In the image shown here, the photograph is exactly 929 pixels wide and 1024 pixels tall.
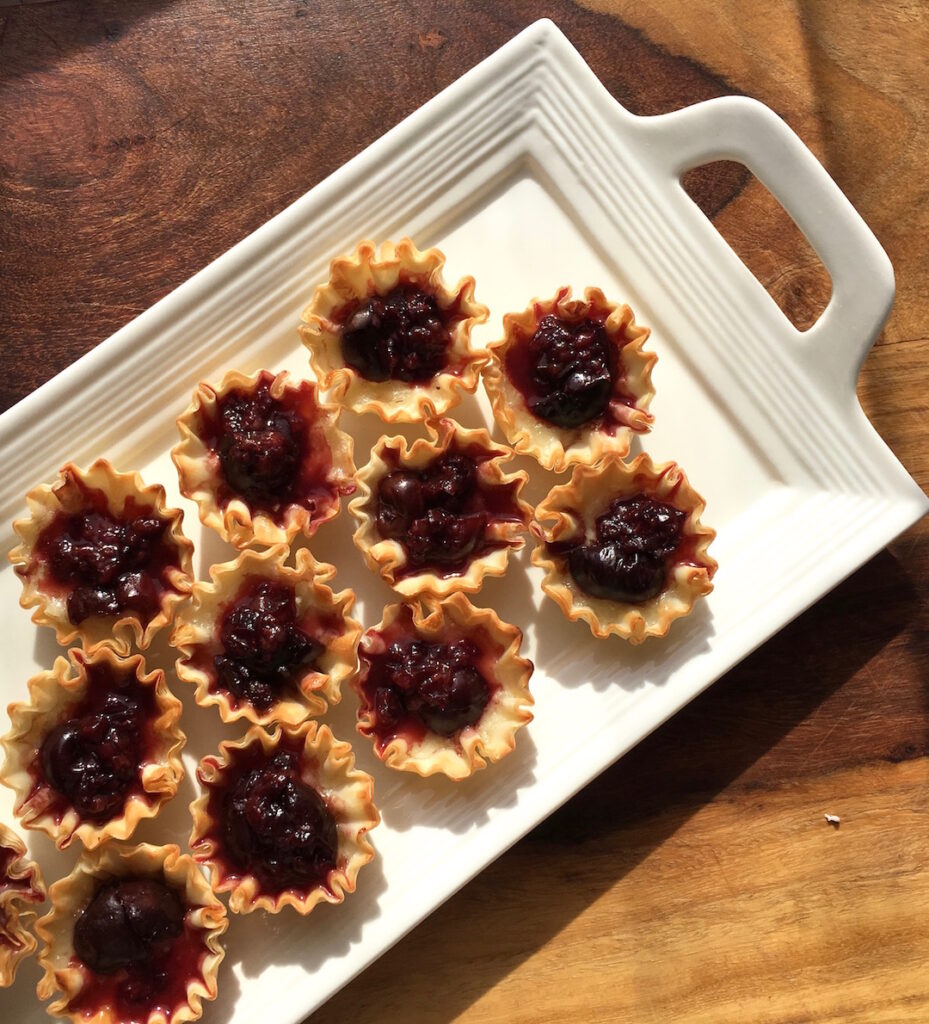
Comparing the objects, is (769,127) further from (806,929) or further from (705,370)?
(806,929)

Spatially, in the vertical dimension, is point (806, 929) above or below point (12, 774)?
below

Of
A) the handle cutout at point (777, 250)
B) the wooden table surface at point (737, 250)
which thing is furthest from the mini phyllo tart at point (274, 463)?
the handle cutout at point (777, 250)

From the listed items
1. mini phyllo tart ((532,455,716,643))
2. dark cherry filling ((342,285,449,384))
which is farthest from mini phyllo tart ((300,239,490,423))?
mini phyllo tart ((532,455,716,643))

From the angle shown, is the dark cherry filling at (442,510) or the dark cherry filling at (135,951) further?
the dark cherry filling at (442,510)

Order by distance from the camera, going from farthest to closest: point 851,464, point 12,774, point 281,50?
point 281,50
point 851,464
point 12,774

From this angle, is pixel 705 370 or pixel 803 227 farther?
pixel 705 370

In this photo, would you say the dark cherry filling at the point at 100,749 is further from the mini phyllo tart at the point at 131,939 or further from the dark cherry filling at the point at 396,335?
the dark cherry filling at the point at 396,335

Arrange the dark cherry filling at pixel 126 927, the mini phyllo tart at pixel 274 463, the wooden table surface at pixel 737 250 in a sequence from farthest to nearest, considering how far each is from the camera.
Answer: the wooden table surface at pixel 737 250
the mini phyllo tart at pixel 274 463
the dark cherry filling at pixel 126 927

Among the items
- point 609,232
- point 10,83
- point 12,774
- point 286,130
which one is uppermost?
point 10,83

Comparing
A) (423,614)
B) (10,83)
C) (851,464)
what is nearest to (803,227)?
(851,464)
